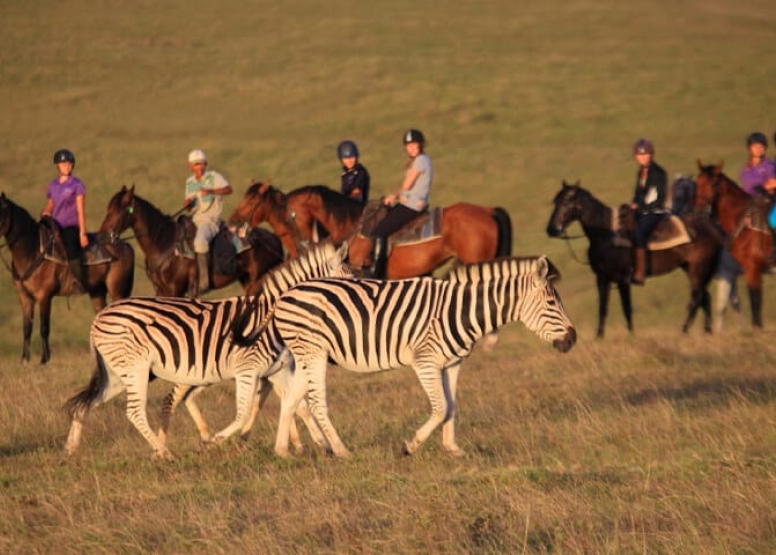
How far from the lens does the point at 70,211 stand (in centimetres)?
1800

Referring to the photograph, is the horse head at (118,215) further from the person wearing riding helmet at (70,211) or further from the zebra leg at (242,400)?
the zebra leg at (242,400)

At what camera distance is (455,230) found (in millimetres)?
18516

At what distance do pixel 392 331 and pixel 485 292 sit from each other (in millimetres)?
839

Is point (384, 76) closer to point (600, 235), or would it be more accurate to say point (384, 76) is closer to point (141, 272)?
point (141, 272)

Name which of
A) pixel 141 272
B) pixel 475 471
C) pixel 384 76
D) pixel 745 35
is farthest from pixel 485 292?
pixel 745 35

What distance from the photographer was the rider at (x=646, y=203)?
63.6 ft

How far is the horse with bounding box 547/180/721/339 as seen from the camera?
19.5 metres

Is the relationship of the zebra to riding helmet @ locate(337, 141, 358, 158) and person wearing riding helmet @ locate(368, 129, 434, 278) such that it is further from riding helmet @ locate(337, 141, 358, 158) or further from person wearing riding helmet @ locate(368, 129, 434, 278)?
riding helmet @ locate(337, 141, 358, 158)

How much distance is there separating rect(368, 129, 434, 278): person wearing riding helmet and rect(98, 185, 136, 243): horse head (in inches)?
130

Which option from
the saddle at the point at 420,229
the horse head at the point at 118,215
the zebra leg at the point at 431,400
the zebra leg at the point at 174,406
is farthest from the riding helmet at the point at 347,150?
the zebra leg at the point at 431,400

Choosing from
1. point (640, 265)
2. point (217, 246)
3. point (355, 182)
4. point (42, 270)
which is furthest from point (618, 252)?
point (42, 270)

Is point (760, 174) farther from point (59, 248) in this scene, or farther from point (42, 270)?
point (42, 270)

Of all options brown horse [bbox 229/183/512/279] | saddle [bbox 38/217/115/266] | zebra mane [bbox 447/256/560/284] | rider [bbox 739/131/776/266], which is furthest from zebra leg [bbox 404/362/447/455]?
rider [bbox 739/131/776/266]

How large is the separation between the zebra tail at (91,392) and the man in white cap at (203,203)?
627 centimetres
